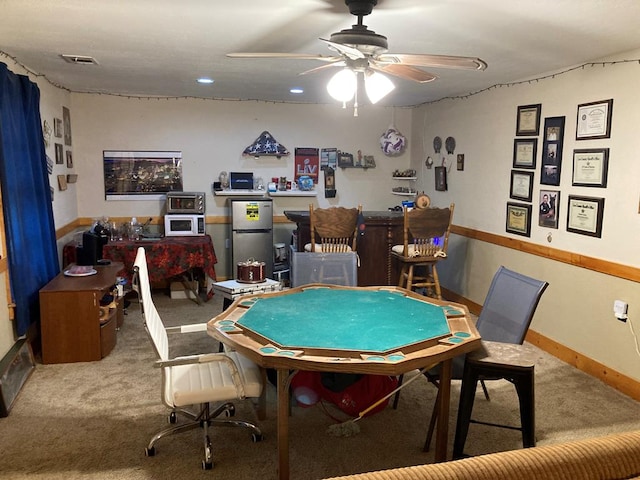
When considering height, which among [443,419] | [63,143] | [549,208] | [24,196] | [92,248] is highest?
[63,143]

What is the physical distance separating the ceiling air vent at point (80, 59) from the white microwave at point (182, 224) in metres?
2.01

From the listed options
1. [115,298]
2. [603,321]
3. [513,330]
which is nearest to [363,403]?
[513,330]

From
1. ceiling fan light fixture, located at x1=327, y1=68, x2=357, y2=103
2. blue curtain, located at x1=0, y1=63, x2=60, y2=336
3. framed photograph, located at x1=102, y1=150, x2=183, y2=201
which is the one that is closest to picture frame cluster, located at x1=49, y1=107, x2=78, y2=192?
framed photograph, located at x1=102, y1=150, x2=183, y2=201

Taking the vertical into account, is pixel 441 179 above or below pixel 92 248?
above

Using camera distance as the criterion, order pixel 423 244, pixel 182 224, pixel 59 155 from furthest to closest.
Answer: pixel 182 224, pixel 59 155, pixel 423 244

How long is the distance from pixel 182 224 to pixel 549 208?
3.64 m

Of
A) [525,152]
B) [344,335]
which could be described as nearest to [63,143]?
[344,335]

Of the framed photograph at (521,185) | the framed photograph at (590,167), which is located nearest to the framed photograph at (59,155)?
the framed photograph at (521,185)

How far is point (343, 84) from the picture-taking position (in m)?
2.60

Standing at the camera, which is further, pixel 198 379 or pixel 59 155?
pixel 59 155

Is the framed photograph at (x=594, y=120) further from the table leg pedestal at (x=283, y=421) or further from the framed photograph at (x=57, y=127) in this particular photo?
the framed photograph at (x=57, y=127)

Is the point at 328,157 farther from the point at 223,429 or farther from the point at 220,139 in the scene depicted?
the point at 223,429

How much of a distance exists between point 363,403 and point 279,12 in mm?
2186

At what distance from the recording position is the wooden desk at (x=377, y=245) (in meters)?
5.01
